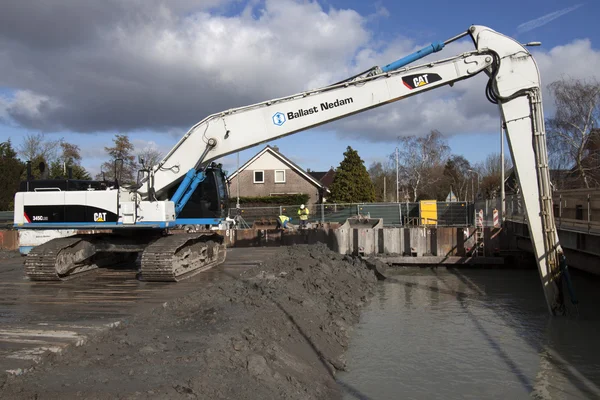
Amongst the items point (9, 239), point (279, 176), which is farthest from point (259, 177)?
point (9, 239)

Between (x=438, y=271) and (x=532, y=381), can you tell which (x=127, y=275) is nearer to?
(x=532, y=381)

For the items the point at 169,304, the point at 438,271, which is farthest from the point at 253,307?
the point at 438,271

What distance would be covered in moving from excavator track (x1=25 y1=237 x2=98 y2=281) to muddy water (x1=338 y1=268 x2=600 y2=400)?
5.56m

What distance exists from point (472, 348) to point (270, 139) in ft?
17.6

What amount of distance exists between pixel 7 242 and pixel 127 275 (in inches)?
530

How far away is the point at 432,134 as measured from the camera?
180 feet

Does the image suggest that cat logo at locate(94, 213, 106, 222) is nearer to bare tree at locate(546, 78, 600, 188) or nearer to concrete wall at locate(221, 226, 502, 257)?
concrete wall at locate(221, 226, 502, 257)

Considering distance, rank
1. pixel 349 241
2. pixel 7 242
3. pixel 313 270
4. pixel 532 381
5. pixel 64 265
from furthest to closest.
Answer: pixel 7 242, pixel 349 241, pixel 313 270, pixel 64 265, pixel 532 381

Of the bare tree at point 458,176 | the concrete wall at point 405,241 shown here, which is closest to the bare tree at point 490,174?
the bare tree at point 458,176

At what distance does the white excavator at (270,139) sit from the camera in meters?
9.41

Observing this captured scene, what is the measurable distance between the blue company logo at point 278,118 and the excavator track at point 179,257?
2.75 m

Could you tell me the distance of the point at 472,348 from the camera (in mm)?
8266

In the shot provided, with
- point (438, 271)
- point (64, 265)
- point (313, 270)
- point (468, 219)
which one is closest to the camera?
point (64, 265)

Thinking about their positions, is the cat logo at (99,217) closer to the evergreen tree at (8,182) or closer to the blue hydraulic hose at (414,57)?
the blue hydraulic hose at (414,57)
